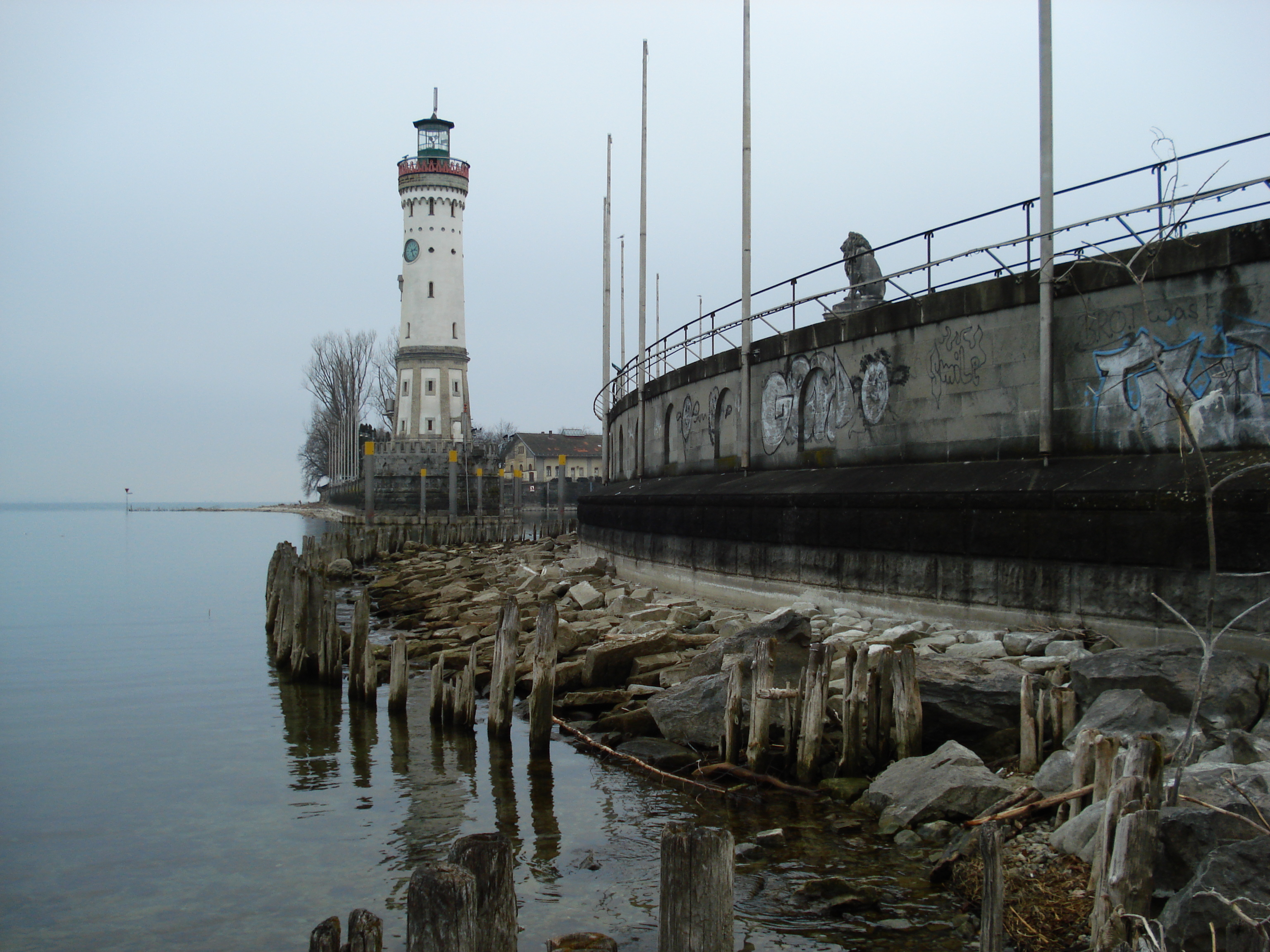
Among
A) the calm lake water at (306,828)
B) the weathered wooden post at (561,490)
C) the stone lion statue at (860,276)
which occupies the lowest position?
the calm lake water at (306,828)

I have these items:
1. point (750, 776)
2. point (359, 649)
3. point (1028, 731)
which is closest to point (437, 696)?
point (359, 649)

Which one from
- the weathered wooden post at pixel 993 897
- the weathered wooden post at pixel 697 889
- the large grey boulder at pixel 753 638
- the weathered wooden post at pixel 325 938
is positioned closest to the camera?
the weathered wooden post at pixel 325 938

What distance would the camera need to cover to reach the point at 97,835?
32.2ft

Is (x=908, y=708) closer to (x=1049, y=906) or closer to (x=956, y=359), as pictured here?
(x=1049, y=906)

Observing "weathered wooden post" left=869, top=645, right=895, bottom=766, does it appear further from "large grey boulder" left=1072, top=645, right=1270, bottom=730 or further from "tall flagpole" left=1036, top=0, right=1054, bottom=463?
"tall flagpole" left=1036, top=0, right=1054, bottom=463

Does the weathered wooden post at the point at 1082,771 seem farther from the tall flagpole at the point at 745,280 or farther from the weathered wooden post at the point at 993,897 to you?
the tall flagpole at the point at 745,280

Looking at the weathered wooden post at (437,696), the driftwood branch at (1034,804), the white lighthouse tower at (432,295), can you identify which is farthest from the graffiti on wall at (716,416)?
the white lighthouse tower at (432,295)

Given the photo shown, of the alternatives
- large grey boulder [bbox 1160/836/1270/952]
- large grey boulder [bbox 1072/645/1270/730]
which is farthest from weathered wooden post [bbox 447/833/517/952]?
large grey boulder [bbox 1072/645/1270/730]

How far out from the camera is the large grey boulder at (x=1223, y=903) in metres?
4.93

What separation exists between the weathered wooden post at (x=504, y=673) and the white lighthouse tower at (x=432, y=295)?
61821mm

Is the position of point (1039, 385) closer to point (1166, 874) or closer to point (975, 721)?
point (975, 721)

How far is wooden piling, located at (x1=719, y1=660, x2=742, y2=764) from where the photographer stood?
954cm

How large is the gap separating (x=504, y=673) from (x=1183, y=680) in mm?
6877

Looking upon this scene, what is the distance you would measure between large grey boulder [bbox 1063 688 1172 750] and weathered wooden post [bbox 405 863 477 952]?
17.1ft
